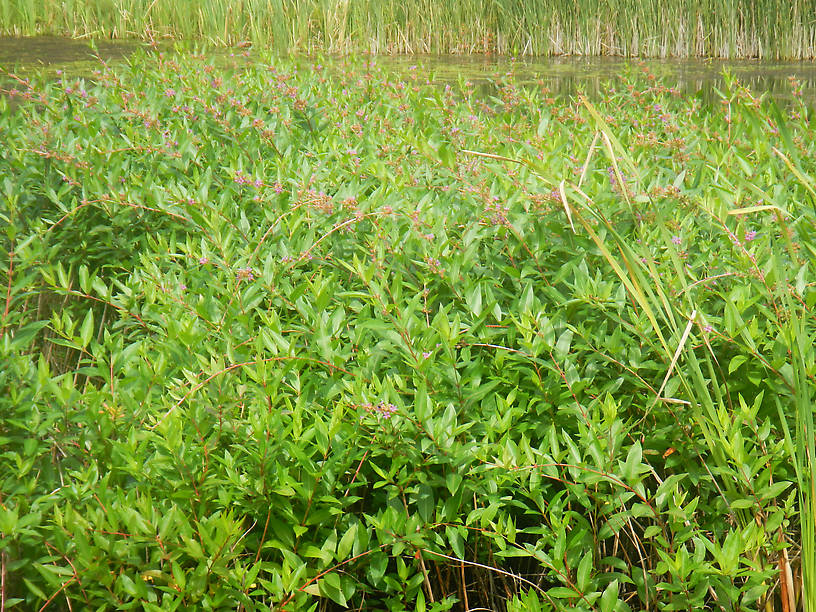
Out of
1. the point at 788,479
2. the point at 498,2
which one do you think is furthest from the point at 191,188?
the point at 498,2

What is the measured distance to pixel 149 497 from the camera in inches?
63.1

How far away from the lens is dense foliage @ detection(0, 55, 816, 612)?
162 centimetres

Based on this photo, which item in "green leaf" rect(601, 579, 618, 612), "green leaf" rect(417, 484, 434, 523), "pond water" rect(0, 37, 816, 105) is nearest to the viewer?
"green leaf" rect(601, 579, 618, 612)

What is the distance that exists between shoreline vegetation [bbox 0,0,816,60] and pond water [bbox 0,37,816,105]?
0.36 m

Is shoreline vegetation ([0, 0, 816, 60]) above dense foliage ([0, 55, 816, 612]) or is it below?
above

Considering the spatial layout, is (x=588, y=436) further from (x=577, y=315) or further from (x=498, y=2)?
(x=498, y=2)

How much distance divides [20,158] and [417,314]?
2.10 meters

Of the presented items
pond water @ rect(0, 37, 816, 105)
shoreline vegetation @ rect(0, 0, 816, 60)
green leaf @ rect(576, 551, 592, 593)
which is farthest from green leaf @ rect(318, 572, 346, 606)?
shoreline vegetation @ rect(0, 0, 816, 60)

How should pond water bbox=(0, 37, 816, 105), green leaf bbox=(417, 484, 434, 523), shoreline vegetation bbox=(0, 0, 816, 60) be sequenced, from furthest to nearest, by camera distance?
shoreline vegetation bbox=(0, 0, 816, 60)
pond water bbox=(0, 37, 816, 105)
green leaf bbox=(417, 484, 434, 523)

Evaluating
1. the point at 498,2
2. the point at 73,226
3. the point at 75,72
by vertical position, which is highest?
the point at 498,2

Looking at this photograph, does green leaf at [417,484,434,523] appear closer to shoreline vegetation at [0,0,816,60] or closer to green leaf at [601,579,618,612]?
green leaf at [601,579,618,612]

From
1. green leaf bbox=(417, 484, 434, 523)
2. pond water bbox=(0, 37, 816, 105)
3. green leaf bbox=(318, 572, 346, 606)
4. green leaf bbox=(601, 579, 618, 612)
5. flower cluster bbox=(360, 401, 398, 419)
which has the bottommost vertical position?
green leaf bbox=(601, 579, 618, 612)

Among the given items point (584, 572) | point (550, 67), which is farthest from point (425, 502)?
point (550, 67)

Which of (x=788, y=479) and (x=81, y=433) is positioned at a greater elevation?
(x=81, y=433)
